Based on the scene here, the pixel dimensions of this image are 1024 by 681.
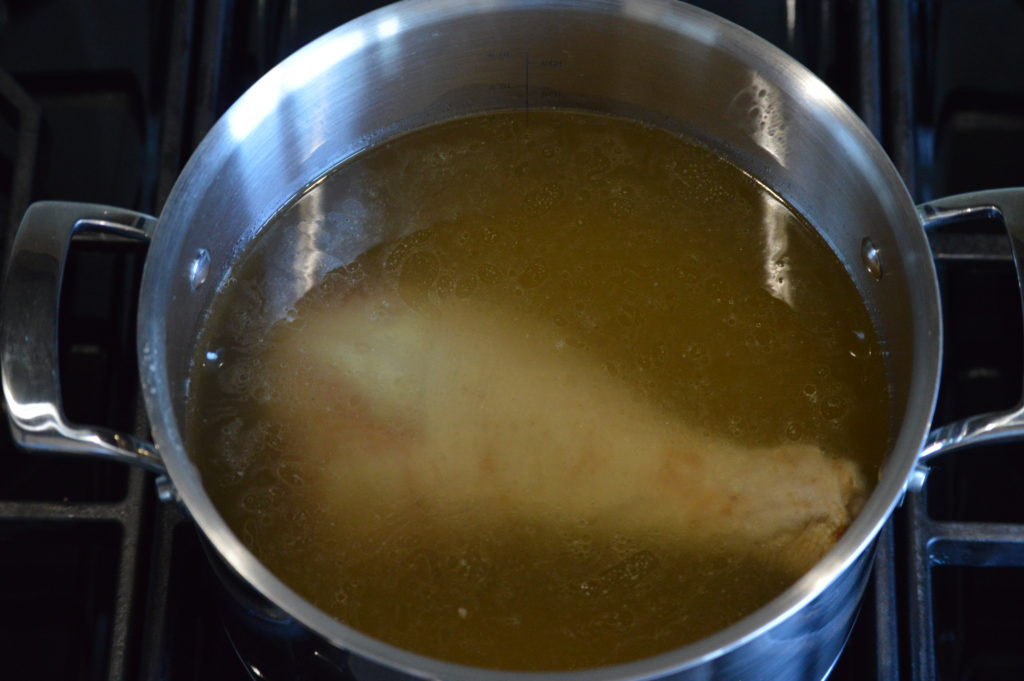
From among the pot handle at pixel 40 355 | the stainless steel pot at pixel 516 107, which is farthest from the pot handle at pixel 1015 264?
the pot handle at pixel 40 355

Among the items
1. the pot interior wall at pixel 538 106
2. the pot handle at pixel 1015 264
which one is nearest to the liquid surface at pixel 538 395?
the pot interior wall at pixel 538 106

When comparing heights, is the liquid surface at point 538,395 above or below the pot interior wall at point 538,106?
below

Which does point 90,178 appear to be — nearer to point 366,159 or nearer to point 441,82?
point 366,159

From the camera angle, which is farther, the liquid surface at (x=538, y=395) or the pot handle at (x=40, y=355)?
the liquid surface at (x=538, y=395)

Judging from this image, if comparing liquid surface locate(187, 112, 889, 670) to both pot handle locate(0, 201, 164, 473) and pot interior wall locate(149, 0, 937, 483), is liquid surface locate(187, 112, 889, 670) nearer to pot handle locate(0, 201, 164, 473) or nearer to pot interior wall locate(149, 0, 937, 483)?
pot interior wall locate(149, 0, 937, 483)

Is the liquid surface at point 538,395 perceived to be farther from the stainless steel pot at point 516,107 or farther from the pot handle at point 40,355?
the pot handle at point 40,355

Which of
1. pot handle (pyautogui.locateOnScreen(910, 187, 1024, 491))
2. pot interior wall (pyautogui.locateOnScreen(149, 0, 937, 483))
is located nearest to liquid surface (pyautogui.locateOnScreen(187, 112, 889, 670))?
pot interior wall (pyautogui.locateOnScreen(149, 0, 937, 483))
